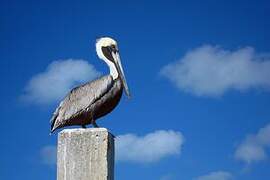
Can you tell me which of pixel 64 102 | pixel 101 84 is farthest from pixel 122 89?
pixel 64 102

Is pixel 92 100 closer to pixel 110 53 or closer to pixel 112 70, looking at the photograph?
pixel 112 70

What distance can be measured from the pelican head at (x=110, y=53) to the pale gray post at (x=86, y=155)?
125 centimetres

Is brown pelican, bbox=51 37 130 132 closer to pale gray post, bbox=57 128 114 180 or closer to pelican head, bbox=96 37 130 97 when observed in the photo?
pelican head, bbox=96 37 130 97

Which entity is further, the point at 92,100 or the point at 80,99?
the point at 80,99

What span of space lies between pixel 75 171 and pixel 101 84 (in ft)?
5.01

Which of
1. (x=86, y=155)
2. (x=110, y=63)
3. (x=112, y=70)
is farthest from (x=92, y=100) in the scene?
(x=86, y=155)

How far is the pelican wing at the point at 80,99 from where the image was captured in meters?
9.26

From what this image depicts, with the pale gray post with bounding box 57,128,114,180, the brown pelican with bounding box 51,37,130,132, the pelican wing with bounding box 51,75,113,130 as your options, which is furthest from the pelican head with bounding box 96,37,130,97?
the pale gray post with bounding box 57,128,114,180

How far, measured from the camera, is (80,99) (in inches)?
370

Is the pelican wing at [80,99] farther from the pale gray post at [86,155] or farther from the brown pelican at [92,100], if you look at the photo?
the pale gray post at [86,155]

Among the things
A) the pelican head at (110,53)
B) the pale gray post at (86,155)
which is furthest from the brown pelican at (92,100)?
the pale gray post at (86,155)

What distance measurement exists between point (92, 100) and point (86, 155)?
38.2 inches

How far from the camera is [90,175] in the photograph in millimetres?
8727

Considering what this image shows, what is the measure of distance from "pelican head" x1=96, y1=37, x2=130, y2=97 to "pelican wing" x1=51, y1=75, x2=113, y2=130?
0.28m
